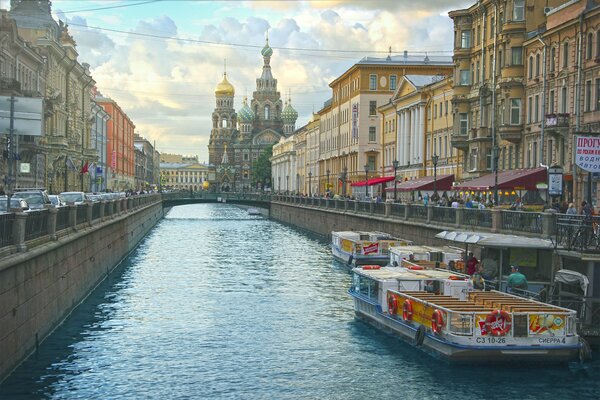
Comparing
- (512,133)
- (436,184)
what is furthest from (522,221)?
(436,184)

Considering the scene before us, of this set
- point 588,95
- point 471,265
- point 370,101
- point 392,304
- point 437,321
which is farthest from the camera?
point 370,101

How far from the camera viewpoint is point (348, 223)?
74.1m

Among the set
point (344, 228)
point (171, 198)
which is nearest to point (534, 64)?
point (344, 228)

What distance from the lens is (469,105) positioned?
230 feet

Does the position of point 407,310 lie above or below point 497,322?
below

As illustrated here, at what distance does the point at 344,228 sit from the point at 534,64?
2231 centimetres

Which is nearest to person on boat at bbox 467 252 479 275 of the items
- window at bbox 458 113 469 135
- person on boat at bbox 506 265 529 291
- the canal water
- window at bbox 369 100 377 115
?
person on boat at bbox 506 265 529 291

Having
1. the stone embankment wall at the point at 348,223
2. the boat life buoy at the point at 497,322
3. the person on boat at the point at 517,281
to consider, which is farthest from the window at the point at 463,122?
the boat life buoy at the point at 497,322

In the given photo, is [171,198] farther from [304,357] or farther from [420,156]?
[304,357]

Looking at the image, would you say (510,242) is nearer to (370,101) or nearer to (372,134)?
(372,134)

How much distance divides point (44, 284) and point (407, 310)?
35.1ft

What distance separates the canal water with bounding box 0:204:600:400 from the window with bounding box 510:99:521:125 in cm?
2168

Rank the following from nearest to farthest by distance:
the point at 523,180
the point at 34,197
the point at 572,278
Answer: the point at 572,278 → the point at 34,197 → the point at 523,180

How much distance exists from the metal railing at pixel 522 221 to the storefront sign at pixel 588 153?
6.77 metres
